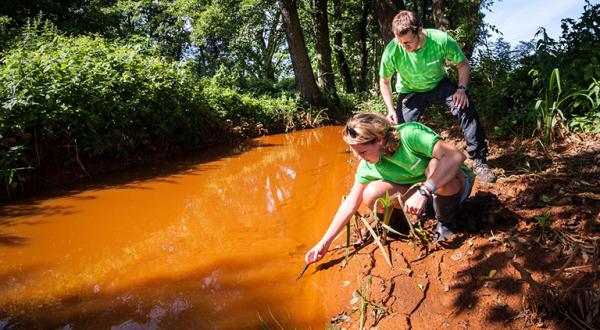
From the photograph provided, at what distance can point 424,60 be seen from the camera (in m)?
3.37

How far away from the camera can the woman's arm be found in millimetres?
2422

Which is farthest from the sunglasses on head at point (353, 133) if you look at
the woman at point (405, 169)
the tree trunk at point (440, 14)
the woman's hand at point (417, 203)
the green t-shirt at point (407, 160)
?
the tree trunk at point (440, 14)

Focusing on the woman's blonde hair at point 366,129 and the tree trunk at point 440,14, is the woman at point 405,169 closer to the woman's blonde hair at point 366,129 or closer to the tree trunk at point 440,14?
the woman's blonde hair at point 366,129

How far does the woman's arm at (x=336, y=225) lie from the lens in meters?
2.42

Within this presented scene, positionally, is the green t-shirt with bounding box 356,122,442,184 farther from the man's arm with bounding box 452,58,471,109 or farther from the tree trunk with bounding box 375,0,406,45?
the tree trunk with bounding box 375,0,406,45

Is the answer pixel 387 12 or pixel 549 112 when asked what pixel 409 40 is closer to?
pixel 549 112

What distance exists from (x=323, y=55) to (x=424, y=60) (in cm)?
1045

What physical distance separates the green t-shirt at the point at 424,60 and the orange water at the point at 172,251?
1.45 m

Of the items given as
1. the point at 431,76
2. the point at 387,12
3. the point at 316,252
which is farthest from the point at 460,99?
the point at 387,12

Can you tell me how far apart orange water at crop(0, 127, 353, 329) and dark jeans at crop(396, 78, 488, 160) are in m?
1.25

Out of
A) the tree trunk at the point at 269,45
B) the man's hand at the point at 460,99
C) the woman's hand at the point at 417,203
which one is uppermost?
the tree trunk at the point at 269,45

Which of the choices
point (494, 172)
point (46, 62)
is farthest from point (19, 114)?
point (494, 172)

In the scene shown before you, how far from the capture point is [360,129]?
213 cm

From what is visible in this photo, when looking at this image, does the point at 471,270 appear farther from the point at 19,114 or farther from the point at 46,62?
the point at 46,62
